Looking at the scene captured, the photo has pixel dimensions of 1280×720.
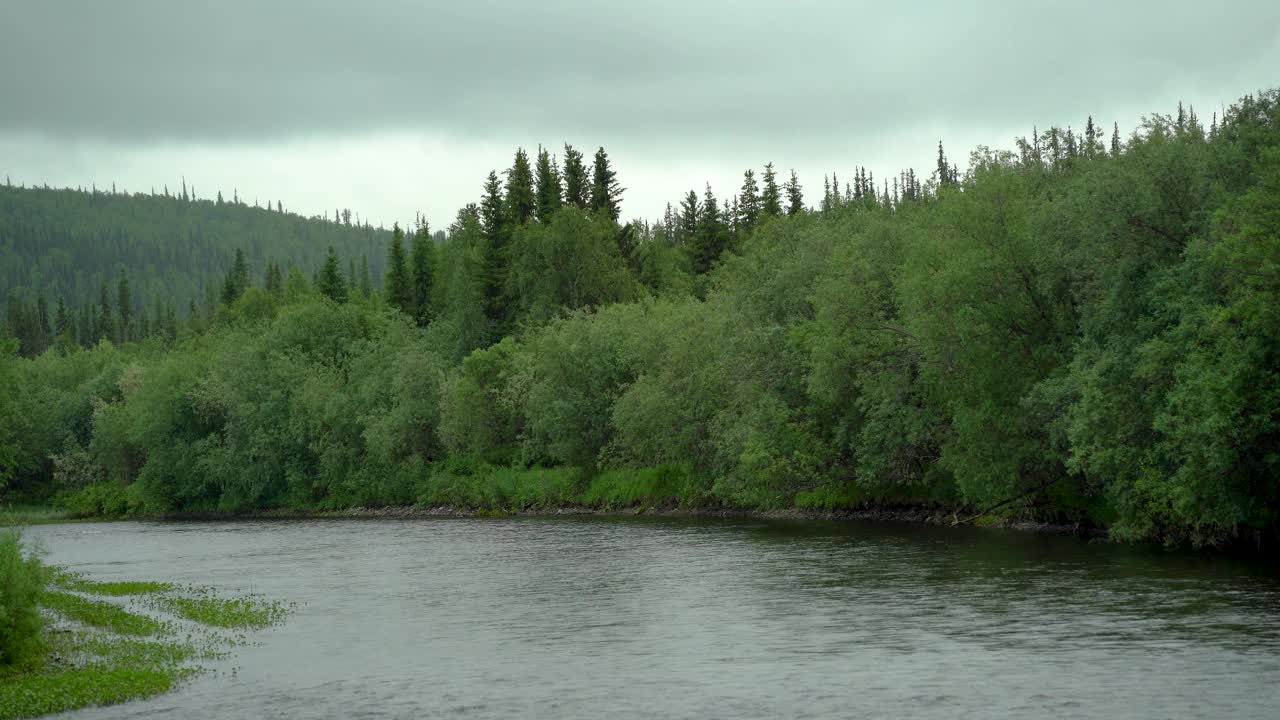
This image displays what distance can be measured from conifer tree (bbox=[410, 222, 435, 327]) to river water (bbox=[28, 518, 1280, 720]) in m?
83.2

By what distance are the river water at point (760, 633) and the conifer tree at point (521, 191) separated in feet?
259

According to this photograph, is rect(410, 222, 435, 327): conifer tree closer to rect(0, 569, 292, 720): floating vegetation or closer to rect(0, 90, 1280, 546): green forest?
rect(0, 90, 1280, 546): green forest

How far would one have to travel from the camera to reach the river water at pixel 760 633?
2556 centimetres

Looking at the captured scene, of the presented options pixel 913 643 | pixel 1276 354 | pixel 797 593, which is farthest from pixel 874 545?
pixel 913 643

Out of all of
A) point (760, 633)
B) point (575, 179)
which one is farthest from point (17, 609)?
point (575, 179)

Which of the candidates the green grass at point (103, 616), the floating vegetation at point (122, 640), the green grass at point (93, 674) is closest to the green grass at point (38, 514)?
the floating vegetation at point (122, 640)

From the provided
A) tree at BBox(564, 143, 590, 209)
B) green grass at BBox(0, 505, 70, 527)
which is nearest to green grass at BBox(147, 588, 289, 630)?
green grass at BBox(0, 505, 70, 527)

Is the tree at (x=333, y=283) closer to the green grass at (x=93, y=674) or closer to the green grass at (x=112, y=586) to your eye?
the green grass at (x=112, y=586)

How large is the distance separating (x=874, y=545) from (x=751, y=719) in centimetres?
3274

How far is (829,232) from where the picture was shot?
7938 centimetres

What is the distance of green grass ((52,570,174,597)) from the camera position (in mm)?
46094

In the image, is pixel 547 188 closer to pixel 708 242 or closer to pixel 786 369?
pixel 708 242

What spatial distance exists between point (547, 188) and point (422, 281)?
63.7ft

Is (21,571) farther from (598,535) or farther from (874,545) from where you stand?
(598,535)
